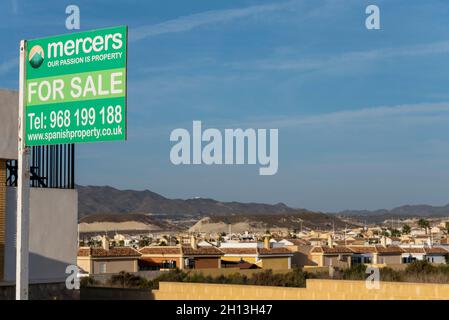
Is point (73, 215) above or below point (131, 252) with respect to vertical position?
above

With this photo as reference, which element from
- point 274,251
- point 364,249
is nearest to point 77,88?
point 274,251

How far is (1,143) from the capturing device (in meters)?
20.4

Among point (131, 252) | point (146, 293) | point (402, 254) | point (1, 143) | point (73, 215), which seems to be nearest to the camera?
point (1, 143)

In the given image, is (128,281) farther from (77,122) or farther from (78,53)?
(78,53)

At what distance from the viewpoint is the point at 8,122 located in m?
20.4

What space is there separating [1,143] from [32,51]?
25.3 feet

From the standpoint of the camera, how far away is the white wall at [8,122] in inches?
800

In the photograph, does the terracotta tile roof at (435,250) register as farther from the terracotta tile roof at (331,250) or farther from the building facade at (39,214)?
the building facade at (39,214)

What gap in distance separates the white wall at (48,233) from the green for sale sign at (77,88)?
8441 mm

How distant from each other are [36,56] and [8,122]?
7605mm

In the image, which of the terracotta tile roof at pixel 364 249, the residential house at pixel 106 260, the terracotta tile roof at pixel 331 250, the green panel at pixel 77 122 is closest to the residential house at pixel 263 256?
the terracotta tile roof at pixel 331 250

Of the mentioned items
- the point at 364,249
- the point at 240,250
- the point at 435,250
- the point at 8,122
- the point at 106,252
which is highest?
the point at 8,122

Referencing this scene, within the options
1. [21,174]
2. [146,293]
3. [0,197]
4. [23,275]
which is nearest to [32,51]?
[21,174]
